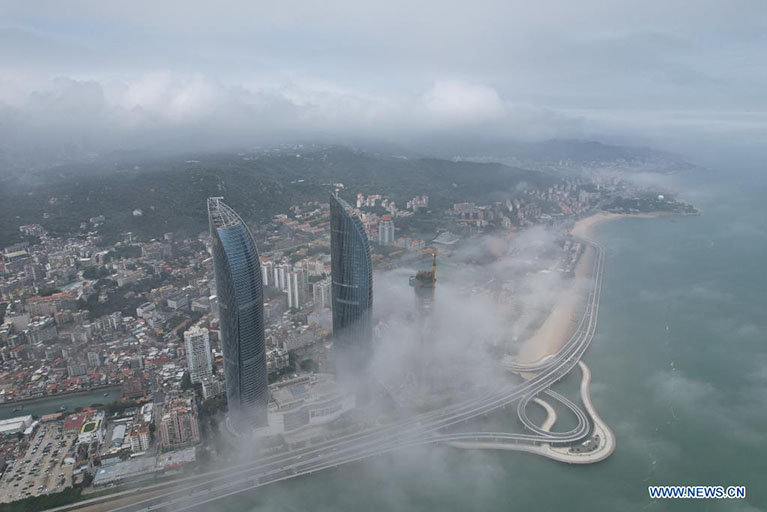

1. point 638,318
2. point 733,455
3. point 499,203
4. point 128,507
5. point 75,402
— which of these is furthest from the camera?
point 499,203

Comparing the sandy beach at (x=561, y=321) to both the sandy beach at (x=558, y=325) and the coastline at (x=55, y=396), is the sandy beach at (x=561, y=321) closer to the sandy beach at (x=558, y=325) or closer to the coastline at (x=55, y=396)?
the sandy beach at (x=558, y=325)

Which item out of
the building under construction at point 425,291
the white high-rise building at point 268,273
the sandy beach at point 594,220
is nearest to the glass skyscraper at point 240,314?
the building under construction at point 425,291

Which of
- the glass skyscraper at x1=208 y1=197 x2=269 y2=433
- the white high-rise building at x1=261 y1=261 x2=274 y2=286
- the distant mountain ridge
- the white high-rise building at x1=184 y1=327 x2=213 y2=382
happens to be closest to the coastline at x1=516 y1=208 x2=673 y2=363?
the glass skyscraper at x1=208 y1=197 x2=269 y2=433

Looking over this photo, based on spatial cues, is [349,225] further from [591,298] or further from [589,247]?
[589,247]

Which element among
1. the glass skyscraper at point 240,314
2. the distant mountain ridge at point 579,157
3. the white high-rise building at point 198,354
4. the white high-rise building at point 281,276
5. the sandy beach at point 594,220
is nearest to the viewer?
the glass skyscraper at point 240,314

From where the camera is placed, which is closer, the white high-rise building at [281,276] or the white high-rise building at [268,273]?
the white high-rise building at [281,276]

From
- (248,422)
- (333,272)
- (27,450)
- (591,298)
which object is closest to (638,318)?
(591,298)

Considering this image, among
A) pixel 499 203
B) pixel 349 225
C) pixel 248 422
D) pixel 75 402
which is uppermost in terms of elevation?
pixel 349 225
